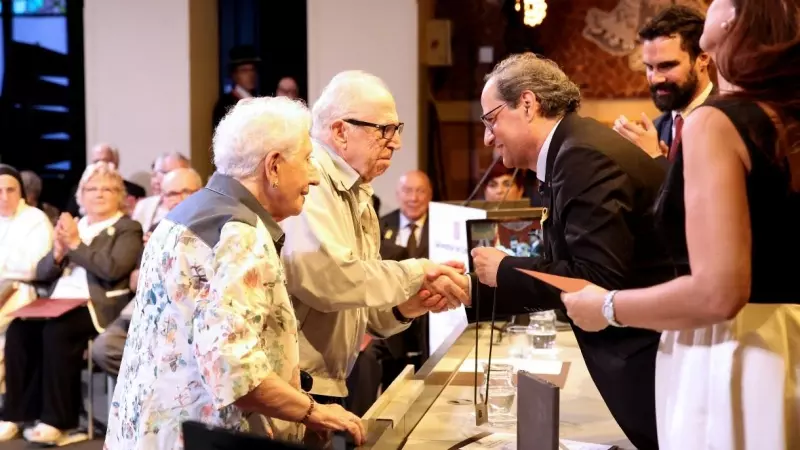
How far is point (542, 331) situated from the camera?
295 cm

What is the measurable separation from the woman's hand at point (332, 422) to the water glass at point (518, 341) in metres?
0.97

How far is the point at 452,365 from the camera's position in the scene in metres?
2.66

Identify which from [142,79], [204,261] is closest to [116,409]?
[204,261]

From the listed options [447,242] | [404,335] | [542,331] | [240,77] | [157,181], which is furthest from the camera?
[240,77]

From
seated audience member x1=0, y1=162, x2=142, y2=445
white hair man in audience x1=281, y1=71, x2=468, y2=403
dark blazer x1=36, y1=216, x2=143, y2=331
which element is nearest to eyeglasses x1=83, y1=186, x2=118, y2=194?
seated audience member x1=0, y1=162, x2=142, y2=445

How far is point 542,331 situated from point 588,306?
4.60ft

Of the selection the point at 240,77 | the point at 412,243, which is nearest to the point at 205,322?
the point at 412,243

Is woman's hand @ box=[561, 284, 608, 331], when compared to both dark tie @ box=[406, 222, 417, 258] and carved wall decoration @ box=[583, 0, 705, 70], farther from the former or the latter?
carved wall decoration @ box=[583, 0, 705, 70]

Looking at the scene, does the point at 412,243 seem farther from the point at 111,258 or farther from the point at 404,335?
the point at 111,258

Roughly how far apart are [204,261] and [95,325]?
3.29 metres

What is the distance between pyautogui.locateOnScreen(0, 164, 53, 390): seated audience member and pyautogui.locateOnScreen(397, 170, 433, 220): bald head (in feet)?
6.37

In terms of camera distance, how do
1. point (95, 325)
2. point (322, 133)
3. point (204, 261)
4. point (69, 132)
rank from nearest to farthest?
1. point (204, 261)
2. point (322, 133)
3. point (95, 325)
4. point (69, 132)

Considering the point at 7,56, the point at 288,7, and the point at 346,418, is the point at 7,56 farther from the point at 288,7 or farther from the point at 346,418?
the point at 346,418

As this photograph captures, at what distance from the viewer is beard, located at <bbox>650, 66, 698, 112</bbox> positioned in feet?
10.4
